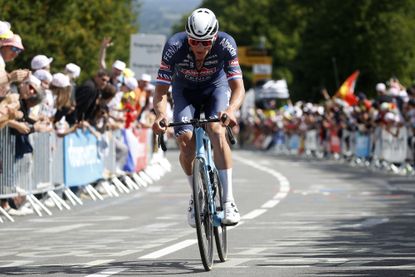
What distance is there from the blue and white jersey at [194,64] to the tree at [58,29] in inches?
766

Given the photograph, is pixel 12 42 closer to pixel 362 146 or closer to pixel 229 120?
pixel 229 120

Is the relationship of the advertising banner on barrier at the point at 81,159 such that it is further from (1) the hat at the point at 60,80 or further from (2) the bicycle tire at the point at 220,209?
(2) the bicycle tire at the point at 220,209

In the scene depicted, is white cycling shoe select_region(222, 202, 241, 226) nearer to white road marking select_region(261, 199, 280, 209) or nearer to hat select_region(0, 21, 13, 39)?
hat select_region(0, 21, 13, 39)

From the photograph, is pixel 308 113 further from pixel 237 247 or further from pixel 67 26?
pixel 237 247

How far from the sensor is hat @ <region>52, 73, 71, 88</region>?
68.1ft

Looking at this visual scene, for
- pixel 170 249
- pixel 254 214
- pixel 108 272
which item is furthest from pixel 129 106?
pixel 108 272

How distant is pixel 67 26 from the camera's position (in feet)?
125

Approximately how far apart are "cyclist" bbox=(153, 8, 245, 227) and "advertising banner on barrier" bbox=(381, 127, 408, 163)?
847 inches

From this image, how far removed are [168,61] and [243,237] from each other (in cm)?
306

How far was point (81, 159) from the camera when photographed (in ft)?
73.9

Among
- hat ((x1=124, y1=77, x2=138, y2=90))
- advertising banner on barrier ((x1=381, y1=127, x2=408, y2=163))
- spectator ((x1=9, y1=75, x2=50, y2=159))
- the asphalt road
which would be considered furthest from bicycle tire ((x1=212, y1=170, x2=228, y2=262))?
advertising banner on barrier ((x1=381, y1=127, x2=408, y2=163))

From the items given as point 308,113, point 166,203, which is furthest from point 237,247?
point 308,113

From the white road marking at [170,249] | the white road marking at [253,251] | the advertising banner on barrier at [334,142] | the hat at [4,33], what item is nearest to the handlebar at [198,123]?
the white road marking at [170,249]

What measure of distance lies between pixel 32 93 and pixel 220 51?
6.93 meters
